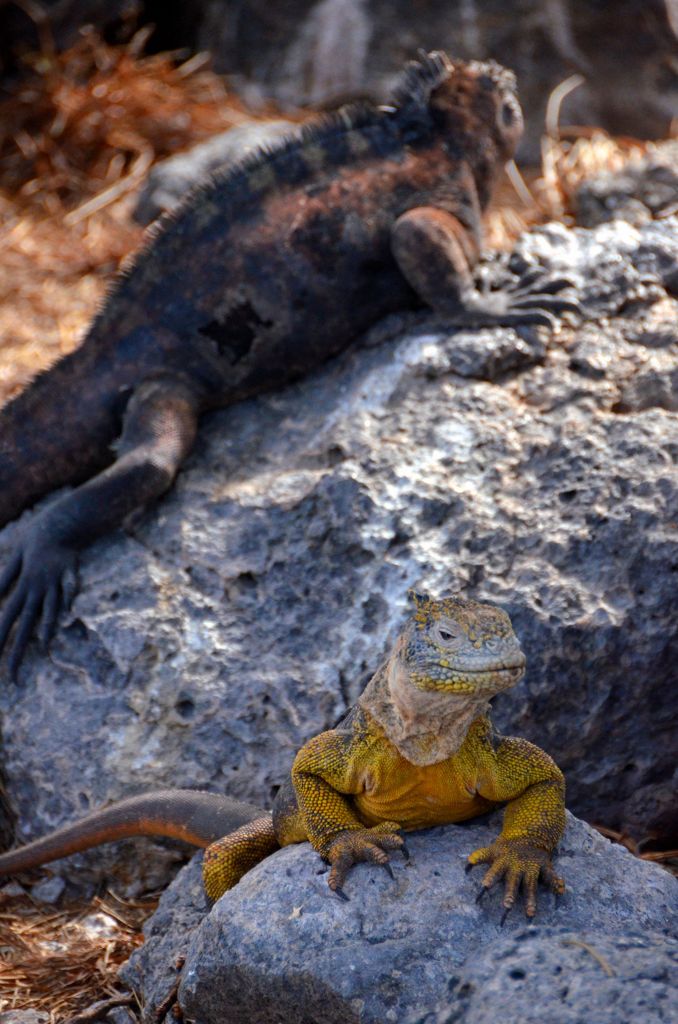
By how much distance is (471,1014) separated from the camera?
76.9 inches

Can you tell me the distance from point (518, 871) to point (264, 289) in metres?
2.88

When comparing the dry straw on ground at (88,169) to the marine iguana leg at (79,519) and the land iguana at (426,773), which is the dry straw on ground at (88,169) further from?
the land iguana at (426,773)

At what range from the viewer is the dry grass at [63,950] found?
315 centimetres

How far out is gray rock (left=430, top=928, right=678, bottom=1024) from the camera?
6.14 ft

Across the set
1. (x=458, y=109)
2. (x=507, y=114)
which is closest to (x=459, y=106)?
(x=458, y=109)

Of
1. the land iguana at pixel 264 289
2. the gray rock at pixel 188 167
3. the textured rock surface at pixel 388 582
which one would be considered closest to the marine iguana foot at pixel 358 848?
the textured rock surface at pixel 388 582

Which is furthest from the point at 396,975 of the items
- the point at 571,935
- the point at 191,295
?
the point at 191,295

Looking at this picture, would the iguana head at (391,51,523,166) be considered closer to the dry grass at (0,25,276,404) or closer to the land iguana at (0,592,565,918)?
the dry grass at (0,25,276,404)

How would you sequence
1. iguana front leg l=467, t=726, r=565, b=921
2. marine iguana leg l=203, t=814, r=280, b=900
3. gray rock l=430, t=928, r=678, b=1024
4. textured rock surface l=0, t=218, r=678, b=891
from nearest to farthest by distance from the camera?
1. gray rock l=430, t=928, r=678, b=1024
2. iguana front leg l=467, t=726, r=565, b=921
3. marine iguana leg l=203, t=814, r=280, b=900
4. textured rock surface l=0, t=218, r=678, b=891

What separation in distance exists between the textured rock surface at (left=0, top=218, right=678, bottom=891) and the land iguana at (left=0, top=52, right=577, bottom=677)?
417 mm

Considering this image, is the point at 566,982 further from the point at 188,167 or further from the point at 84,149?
the point at 84,149

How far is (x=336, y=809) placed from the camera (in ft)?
8.88

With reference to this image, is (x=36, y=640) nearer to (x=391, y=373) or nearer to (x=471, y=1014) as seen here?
(x=391, y=373)

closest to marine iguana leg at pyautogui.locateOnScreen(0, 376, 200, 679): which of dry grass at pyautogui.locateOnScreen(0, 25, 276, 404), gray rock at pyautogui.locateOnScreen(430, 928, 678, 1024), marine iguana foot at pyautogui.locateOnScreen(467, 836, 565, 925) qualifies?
marine iguana foot at pyautogui.locateOnScreen(467, 836, 565, 925)
